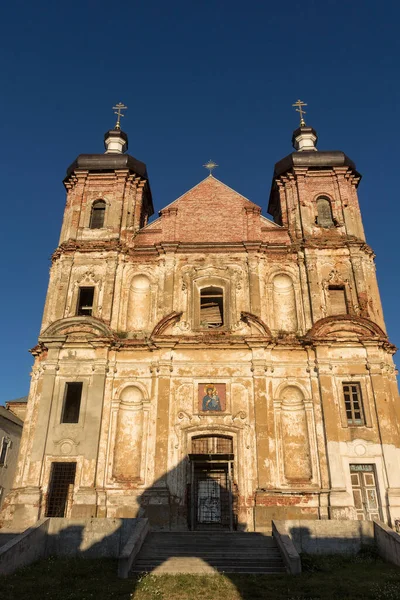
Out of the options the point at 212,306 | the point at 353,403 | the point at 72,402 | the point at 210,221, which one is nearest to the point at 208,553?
the point at 353,403

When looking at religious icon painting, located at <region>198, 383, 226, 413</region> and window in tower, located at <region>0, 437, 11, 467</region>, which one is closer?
religious icon painting, located at <region>198, 383, 226, 413</region>

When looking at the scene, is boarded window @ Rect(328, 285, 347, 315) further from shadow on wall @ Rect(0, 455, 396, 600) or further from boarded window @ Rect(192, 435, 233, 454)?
shadow on wall @ Rect(0, 455, 396, 600)

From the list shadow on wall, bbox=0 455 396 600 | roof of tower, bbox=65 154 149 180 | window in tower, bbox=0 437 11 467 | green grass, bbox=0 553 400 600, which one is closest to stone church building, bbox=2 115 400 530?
roof of tower, bbox=65 154 149 180

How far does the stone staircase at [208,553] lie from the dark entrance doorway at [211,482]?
8.11 ft

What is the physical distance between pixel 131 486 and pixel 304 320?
360 inches

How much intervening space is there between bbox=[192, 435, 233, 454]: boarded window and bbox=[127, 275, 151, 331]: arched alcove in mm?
5097

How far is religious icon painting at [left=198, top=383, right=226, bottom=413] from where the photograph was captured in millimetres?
19031

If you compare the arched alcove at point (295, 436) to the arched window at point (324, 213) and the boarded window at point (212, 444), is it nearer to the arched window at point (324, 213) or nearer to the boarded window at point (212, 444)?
the boarded window at point (212, 444)

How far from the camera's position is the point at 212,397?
63.0 feet

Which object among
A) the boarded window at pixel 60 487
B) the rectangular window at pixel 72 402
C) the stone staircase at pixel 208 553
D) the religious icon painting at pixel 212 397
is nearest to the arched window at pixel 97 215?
the rectangular window at pixel 72 402

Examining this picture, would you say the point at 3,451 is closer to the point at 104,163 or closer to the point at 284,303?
the point at 104,163

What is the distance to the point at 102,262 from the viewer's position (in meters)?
22.2

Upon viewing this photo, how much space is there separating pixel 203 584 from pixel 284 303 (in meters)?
12.4

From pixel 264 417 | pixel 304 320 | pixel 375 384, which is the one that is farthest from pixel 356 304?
pixel 264 417
